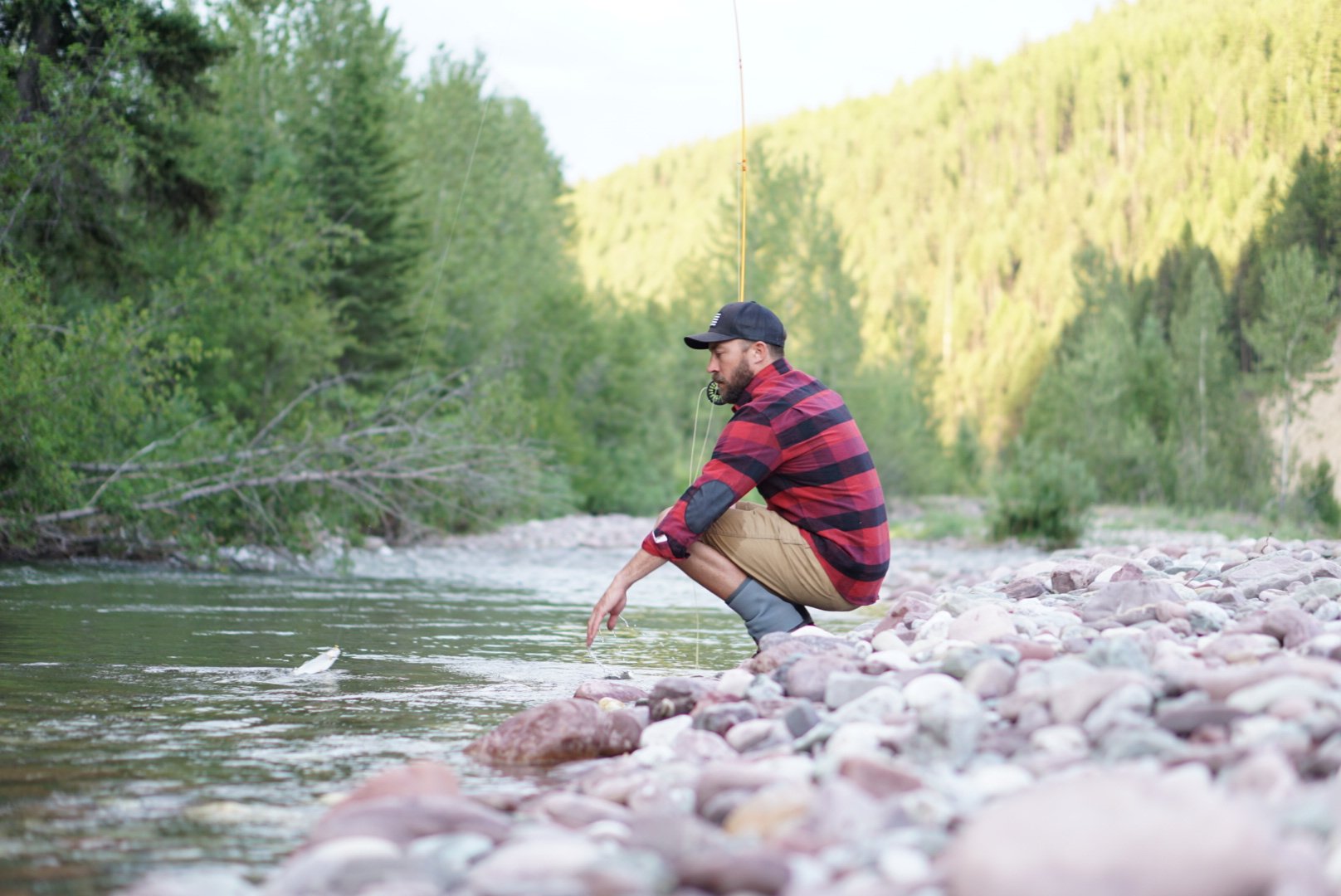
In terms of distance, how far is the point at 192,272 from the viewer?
38.0 feet

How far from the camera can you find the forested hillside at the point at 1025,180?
17438mm

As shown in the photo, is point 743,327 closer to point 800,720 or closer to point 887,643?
point 887,643

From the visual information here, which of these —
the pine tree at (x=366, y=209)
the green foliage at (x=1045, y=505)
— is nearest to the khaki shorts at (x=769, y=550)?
the green foliage at (x=1045, y=505)

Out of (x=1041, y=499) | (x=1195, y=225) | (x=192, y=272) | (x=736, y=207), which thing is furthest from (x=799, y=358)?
(x=192, y=272)

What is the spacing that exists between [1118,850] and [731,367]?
9.40ft

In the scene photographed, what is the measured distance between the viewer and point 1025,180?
62.7 metres

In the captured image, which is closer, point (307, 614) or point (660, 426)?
point (307, 614)

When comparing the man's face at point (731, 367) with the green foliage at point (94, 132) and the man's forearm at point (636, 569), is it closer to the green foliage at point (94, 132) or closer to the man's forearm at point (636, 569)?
the man's forearm at point (636, 569)

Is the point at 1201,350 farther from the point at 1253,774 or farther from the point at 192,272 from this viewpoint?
the point at 1253,774

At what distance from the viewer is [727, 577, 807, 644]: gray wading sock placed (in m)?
4.38

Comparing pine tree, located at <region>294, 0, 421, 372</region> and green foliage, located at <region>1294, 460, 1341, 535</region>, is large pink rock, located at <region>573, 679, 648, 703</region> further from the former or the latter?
pine tree, located at <region>294, 0, 421, 372</region>

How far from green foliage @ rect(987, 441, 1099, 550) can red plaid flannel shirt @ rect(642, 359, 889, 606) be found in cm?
1123

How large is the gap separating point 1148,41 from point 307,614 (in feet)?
122

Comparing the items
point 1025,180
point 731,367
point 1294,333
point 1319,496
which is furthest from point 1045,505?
point 1025,180
